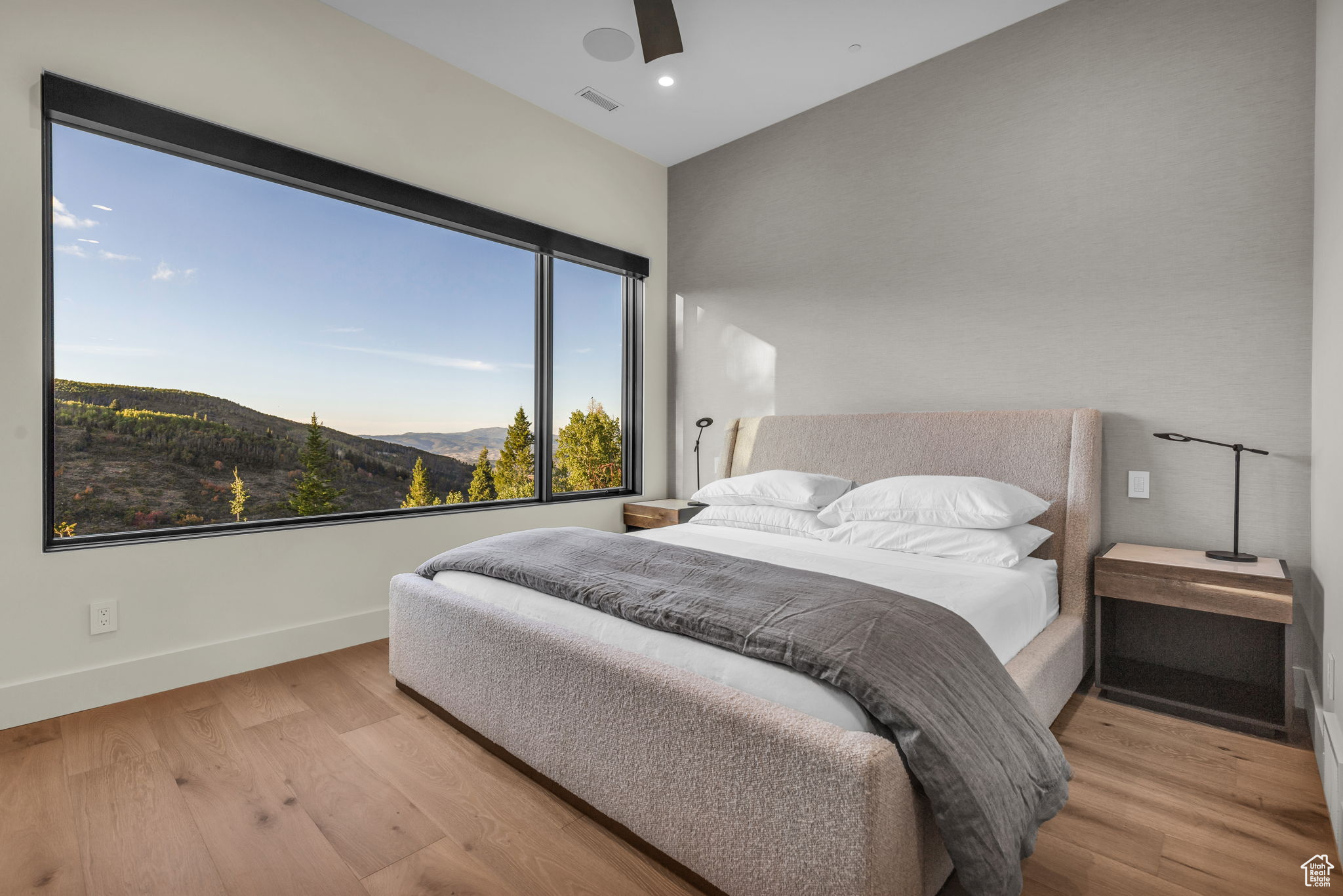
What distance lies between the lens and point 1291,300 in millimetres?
2234

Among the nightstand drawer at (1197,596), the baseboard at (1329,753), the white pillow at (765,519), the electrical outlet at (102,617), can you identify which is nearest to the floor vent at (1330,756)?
the baseboard at (1329,753)

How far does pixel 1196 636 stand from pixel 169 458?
4040 millimetres

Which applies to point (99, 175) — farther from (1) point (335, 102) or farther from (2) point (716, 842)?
(2) point (716, 842)

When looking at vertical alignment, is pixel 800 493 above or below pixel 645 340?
below

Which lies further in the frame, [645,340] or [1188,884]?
[645,340]

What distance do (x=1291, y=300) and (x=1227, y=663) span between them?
4.37 feet

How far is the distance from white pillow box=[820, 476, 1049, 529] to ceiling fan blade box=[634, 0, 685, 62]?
6.13ft

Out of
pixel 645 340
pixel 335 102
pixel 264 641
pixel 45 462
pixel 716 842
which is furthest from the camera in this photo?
pixel 645 340

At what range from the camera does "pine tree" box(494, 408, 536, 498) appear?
12.0ft

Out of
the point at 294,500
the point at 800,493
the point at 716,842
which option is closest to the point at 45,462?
the point at 294,500

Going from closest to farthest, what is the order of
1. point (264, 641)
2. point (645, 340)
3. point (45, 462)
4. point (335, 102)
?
point (45, 462) → point (264, 641) → point (335, 102) → point (645, 340)

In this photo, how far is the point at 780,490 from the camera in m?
3.02

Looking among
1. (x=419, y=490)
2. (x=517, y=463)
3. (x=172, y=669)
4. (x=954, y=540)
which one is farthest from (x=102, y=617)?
(x=954, y=540)

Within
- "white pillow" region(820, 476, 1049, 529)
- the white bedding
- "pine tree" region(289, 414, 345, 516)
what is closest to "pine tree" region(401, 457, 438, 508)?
"pine tree" region(289, 414, 345, 516)
